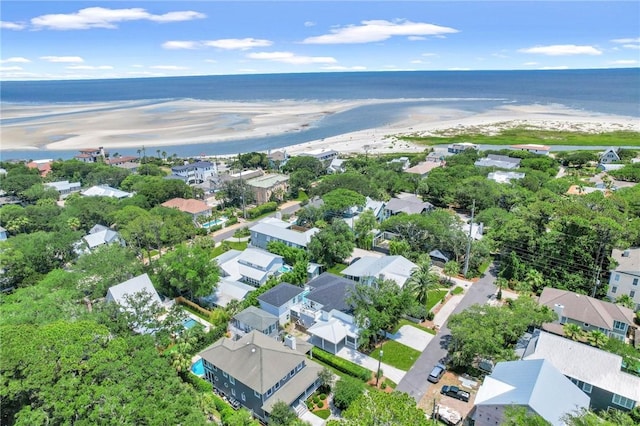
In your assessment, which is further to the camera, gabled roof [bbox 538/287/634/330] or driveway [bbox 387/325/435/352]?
driveway [bbox 387/325/435/352]

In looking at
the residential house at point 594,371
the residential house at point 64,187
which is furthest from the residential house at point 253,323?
the residential house at point 64,187

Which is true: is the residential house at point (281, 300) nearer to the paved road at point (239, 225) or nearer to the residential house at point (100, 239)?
the paved road at point (239, 225)

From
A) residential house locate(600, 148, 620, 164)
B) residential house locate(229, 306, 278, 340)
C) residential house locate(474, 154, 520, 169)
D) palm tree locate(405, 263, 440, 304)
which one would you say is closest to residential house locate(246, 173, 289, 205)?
residential house locate(229, 306, 278, 340)

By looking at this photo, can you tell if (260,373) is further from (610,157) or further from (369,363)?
(610,157)

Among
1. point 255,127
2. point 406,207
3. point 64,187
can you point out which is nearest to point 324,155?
point 406,207

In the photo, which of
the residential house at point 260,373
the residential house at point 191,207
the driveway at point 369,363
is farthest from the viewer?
the residential house at point 191,207

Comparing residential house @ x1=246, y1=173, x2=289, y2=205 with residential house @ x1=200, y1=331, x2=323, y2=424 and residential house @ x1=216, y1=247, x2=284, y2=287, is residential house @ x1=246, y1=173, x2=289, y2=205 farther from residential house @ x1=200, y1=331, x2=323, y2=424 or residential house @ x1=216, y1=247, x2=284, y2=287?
residential house @ x1=200, y1=331, x2=323, y2=424

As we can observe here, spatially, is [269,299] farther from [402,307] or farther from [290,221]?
[290,221]

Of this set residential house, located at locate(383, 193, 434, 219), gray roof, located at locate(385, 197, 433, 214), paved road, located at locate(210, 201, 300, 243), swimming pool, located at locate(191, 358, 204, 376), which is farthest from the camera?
residential house, located at locate(383, 193, 434, 219)
